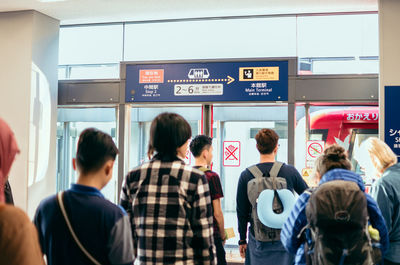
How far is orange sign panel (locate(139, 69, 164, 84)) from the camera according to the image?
598 cm

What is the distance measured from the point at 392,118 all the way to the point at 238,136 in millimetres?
1863

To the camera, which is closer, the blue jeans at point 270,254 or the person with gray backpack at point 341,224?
the person with gray backpack at point 341,224

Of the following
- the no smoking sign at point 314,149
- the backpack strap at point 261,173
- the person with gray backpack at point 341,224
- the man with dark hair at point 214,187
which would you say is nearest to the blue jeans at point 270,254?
the man with dark hair at point 214,187

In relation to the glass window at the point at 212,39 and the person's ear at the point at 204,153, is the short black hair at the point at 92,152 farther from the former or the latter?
the glass window at the point at 212,39

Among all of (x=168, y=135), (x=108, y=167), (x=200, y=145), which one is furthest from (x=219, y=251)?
(x=108, y=167)

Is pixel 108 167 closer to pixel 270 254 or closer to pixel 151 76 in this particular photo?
pixel 270 254

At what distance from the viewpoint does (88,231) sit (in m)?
1.69

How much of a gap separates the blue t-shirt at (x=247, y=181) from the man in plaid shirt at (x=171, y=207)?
1361 millimetres

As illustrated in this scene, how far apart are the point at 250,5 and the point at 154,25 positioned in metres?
1.49

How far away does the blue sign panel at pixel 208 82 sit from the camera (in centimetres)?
567

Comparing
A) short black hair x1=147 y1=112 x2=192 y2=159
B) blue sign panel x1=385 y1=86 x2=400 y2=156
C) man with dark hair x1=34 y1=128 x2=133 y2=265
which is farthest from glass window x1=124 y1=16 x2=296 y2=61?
man with dark hair x1=34 y1=128 x2=133 y2=265

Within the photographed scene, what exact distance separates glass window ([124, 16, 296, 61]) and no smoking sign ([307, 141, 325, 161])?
3.90 feet

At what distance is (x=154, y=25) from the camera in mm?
6398

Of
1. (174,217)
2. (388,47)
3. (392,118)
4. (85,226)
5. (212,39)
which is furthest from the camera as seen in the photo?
(212,39)
